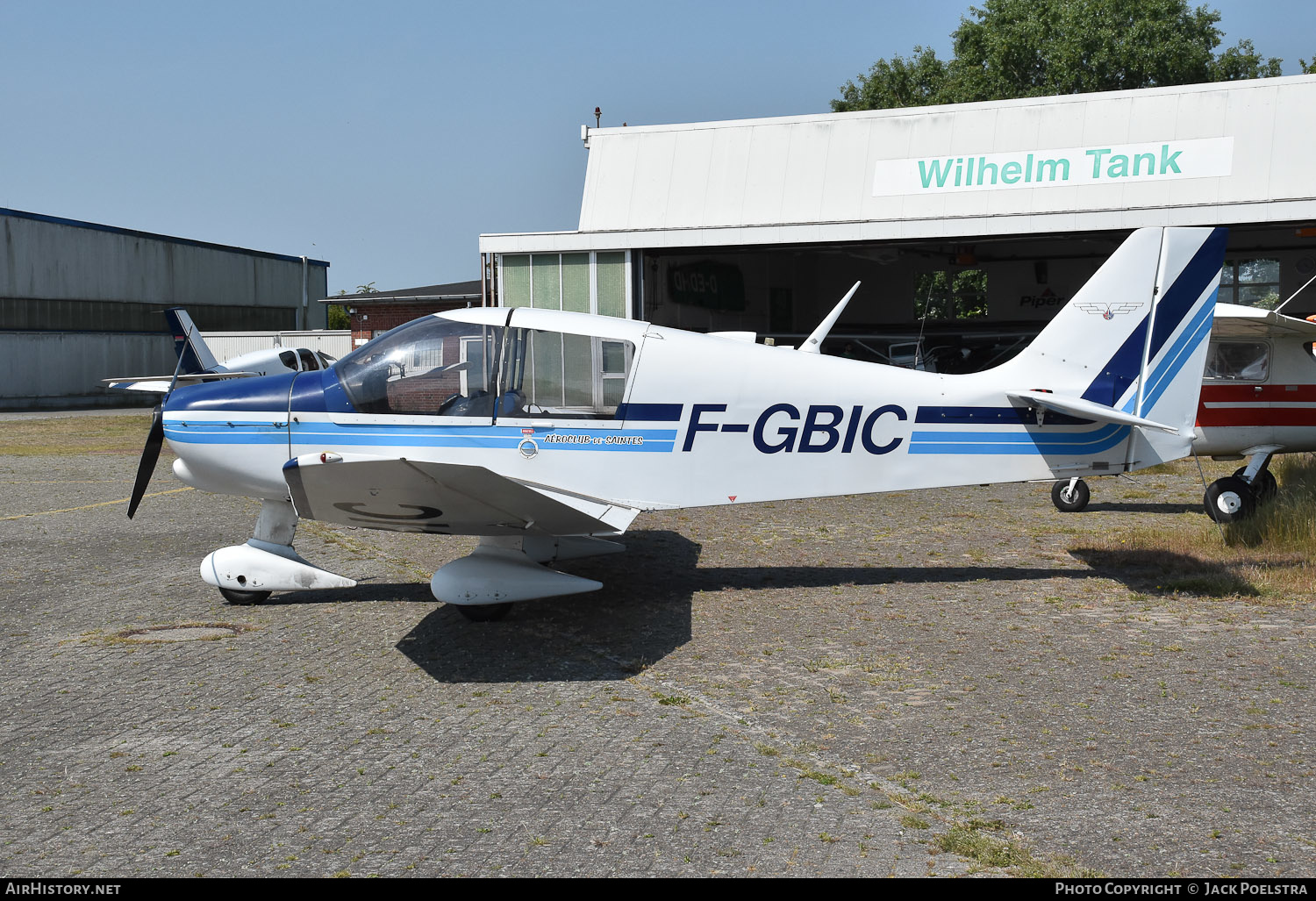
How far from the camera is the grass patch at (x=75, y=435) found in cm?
2094

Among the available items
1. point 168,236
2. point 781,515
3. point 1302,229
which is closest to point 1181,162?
point 1302,229

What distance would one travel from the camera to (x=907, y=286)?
29484mm

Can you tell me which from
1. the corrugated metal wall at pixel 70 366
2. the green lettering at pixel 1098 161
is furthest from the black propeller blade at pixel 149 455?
the corrugated metal wall at pixel 70 366

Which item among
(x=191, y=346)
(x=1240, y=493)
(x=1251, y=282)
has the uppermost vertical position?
(x=1251, y=282)

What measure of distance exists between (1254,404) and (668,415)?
6555 millimetres

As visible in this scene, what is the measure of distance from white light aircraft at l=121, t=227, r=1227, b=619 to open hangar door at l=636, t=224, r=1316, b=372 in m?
10.1

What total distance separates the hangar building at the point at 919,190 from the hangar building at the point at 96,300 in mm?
28298

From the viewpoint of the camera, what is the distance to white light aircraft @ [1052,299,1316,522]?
395 inches

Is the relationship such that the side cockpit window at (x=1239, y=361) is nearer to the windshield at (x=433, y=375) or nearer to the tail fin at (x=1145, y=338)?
the tail fin at (x=1145, y=338)

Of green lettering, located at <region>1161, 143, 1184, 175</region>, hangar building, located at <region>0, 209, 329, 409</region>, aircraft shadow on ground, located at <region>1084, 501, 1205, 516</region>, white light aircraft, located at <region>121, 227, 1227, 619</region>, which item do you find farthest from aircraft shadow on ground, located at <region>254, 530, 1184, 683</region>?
hangar building, located at <region>0, 209, 329, 409</region>

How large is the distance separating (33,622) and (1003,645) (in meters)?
6.44

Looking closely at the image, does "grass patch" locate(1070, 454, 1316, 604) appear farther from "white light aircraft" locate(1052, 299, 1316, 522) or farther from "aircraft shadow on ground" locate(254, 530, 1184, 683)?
"white light aircraft" locate(1052, 299, 1316, 522)

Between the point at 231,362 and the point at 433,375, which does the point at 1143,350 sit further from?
the point at 231,362

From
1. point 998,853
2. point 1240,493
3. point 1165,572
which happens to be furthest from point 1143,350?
point 998,853
